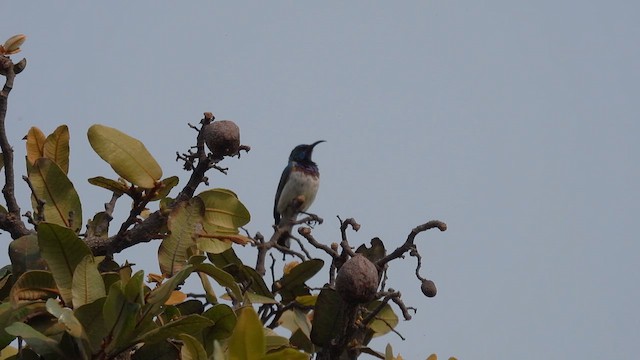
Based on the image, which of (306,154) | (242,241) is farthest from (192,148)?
(306,154)

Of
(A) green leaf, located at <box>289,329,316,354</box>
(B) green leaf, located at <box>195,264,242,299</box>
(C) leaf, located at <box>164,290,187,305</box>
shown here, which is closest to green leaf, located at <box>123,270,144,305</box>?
(B) green leaf, located at <box>195,264,242,299</box>

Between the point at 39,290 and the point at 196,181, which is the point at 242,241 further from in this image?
the point at 39,290

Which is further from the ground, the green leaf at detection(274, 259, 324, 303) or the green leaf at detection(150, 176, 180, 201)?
the green leaf at detection(150, 176, 180, 201)

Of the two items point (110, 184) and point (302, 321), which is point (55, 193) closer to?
point (110, 184)

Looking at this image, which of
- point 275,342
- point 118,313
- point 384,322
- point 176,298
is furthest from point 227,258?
point 118,313

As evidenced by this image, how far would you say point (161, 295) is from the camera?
85.7 inches

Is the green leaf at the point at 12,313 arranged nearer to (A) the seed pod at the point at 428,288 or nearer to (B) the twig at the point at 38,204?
(B) the twig at the point at 38,204

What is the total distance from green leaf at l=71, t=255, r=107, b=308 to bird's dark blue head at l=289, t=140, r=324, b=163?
22.1ft

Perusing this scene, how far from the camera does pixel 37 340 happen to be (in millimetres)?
2139

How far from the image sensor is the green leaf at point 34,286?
228 cm

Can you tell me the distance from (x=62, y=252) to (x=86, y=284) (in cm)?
11

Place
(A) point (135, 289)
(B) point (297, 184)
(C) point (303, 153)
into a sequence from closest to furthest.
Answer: (A) point (135, 289)
(B) point (297, 184)
(C) point (303, 153)

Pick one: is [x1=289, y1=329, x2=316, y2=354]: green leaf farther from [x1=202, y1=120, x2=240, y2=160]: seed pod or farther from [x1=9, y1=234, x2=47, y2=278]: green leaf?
[x1=9, y1=234, x2=47, y2=278]: green leaf

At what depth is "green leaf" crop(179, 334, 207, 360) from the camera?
215cm
